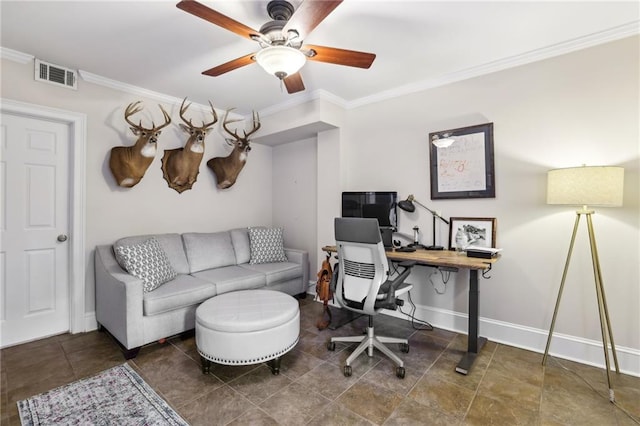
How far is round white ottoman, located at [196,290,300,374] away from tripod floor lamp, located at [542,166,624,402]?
6.74 ft

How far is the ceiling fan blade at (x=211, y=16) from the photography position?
148 centimetres

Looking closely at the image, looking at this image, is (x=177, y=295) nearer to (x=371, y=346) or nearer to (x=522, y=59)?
(x=371, y=346)

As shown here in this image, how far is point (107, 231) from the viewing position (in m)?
3.12

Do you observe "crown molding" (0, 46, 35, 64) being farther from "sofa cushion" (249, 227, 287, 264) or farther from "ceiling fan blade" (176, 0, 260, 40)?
"sofa cushion" (249, 227, 287, 264)

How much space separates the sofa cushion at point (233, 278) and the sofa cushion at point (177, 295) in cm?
10

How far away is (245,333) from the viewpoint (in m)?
2.09

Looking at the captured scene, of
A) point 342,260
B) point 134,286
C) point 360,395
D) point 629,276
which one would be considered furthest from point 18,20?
point 629,276

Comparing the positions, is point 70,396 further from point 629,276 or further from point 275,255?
point 629,276

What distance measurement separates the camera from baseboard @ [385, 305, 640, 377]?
2.24 meters

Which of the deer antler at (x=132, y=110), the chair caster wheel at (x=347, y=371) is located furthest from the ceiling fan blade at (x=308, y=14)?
the chair caster wheel at (x=347, y=371)

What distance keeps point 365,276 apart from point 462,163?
5.13 ft

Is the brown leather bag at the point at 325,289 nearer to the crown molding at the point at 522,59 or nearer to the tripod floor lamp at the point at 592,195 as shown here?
the tripod floor lamp at the point at 592,195

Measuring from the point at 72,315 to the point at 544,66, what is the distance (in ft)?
16.0

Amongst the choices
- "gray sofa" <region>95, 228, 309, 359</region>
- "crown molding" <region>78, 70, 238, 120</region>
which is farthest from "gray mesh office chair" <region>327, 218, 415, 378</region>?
"crown molding" <region>78, 70, 238, 120</region>
